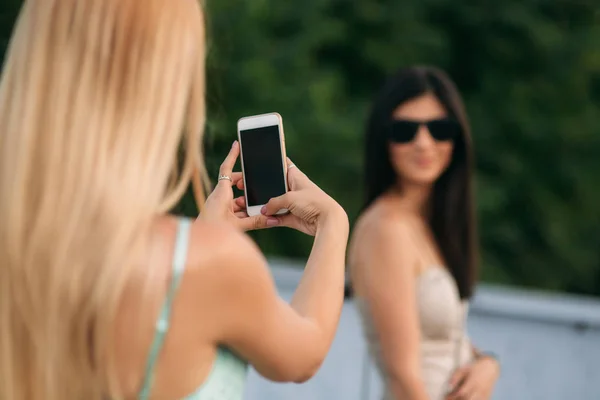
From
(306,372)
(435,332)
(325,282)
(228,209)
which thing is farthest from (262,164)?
(435,332)

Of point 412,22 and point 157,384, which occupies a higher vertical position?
point 412,22

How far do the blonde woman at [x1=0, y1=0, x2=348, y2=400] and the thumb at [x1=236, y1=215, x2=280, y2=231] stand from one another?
13.7 inches

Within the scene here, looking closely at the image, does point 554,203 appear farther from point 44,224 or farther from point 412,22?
point 44,224

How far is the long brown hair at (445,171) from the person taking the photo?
2875 mm

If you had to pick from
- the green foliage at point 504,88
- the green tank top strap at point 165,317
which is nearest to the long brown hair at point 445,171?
the green tank top strap at point 165,317

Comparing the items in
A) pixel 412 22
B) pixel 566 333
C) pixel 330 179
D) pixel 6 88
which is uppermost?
pixel 412 22

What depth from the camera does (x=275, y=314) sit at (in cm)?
125

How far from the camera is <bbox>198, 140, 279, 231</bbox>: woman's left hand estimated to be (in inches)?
63.0

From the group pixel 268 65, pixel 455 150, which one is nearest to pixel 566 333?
pixel 455 150

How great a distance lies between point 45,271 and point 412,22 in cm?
551

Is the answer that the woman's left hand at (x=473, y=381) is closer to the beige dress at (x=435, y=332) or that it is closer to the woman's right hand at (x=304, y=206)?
the beige dress at (x=435, y=332)

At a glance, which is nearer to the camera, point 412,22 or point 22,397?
point 22,397

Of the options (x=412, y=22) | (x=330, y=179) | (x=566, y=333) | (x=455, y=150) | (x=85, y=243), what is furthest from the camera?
(x=412, y=22)

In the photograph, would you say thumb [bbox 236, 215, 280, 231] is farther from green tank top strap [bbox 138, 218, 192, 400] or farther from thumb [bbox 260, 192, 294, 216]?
green tank top strap [bbox 138, 218, 192, 400]
